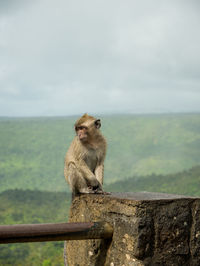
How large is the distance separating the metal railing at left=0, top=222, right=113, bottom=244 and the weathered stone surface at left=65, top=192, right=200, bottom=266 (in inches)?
6.9

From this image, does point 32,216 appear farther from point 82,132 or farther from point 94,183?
point 94,183

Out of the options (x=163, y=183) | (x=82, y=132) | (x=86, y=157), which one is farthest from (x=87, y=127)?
(x=163, y=183)

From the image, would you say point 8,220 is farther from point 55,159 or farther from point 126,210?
point 126,210

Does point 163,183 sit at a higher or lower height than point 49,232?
lower

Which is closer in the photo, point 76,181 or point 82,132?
point 76,181

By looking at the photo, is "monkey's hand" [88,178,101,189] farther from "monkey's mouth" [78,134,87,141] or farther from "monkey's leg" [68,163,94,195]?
"monkey's mouth" [78,134,87,141]

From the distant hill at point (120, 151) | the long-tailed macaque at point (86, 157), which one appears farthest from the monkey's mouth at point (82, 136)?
the distant hill at point (120, 151)

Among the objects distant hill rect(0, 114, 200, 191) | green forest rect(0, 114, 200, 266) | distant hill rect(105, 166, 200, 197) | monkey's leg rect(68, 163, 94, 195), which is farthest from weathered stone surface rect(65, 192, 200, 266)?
distant hill rect(0, 114, 200, 191)

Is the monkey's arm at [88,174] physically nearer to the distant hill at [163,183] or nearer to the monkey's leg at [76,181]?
the monkey's leg at [76,181]

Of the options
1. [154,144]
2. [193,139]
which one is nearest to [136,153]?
[154,144]

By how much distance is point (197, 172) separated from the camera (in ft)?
143

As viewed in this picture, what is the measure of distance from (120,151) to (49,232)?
4066 cm

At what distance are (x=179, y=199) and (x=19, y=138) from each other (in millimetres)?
47280

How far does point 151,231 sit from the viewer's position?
2889 mm
